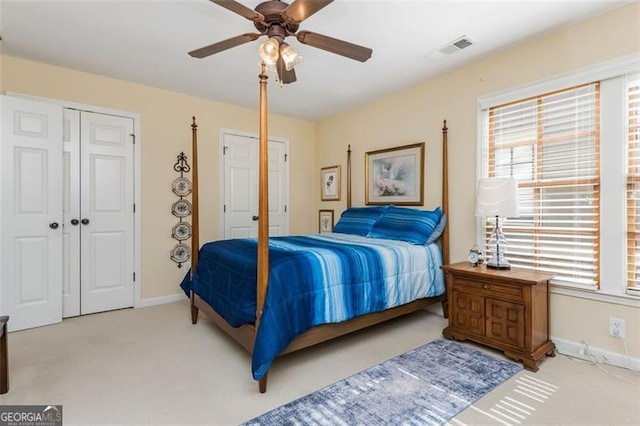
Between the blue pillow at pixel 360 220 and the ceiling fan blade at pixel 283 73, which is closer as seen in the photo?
the ceiling fan blade at pixel 283 73

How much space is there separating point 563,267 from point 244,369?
2.57 meters

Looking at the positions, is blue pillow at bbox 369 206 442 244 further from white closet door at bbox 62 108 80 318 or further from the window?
white closet door at bbox 62 108 80 318

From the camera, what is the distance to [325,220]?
199 inches

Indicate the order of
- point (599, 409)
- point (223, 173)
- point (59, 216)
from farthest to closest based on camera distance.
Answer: point (223, 173) < point (59, 216) < point (599, 409)

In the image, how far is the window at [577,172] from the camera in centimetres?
224

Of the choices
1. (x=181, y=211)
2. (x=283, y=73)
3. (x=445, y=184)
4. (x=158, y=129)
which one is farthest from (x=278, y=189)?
(x=283, y=73)

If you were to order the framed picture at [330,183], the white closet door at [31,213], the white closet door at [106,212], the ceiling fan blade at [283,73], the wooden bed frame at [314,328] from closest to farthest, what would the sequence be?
the wooden bed frame at [314,328] < the ceiling fan blade at [283,73] < the white closet door at [31,213] < the white closet door at [106,212] < the framed picture at [330,183]

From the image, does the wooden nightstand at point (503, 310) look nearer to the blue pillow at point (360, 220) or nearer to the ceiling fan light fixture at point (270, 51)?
the blue pillow at point (360, 220)

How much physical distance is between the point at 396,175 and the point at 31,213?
381 cm

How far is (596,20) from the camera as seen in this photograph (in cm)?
236

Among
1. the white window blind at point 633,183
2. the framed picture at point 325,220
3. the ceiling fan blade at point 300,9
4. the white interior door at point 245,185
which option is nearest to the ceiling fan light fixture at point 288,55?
the ceiling fan blade at point 300,9

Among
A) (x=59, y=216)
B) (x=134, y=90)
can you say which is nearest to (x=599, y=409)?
(x=59, y=216)

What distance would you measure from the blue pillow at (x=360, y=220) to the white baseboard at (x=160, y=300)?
84.4 inches

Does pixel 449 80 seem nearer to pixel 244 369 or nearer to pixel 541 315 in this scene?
pixel 541 315
